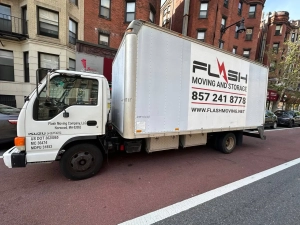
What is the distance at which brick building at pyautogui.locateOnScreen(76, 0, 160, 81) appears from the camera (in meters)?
12.1

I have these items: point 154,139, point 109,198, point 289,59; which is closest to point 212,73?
point 154,139

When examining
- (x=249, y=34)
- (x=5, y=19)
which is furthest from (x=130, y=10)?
(x=249, y=34)

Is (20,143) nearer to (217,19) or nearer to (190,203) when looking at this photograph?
(190,203)

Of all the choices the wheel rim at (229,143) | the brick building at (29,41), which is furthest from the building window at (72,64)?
the wheel rim at (229,143)

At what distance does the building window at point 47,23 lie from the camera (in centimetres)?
1072

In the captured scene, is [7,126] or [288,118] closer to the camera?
[7,126]

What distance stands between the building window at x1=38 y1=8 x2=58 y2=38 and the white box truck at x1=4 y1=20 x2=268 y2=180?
1031 centimetres

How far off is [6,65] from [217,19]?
19958 mm

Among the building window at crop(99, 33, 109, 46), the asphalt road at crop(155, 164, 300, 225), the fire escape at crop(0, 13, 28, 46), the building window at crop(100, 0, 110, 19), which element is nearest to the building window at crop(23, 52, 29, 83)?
the fire escape at crop(0, 13, 28, 46)

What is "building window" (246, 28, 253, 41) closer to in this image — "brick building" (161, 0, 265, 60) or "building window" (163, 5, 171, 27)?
"brick building" (161, 0, 265, 60)

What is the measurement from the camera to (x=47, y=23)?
1088cm

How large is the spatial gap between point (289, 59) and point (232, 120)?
17752mm

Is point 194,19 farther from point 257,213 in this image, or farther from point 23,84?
point 257,213

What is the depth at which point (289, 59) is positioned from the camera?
16.8m
